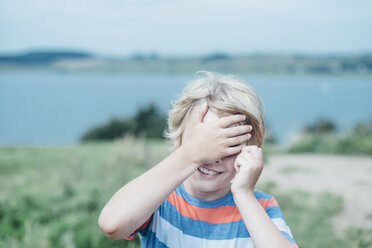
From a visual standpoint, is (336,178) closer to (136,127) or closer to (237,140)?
(237,140)

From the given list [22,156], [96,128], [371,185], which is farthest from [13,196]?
[96,128]

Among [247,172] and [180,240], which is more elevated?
[247,172]

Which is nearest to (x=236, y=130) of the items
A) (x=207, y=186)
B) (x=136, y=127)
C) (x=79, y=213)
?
(x=207, y=186)

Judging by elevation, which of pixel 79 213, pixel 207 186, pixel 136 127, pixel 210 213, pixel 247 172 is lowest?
pixel 136 127

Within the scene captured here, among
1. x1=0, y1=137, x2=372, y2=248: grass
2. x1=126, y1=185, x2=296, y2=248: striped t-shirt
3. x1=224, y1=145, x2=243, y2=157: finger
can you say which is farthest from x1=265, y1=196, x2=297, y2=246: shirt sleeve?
x1=0, y1=137, x2=372, y2=248: grass

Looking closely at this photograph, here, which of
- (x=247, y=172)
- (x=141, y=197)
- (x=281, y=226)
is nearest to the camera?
(x=141, y=197)

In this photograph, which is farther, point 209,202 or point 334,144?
point 334,144

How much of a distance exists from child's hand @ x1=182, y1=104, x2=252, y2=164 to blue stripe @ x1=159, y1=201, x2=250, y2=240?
349mm

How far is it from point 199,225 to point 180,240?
11cm

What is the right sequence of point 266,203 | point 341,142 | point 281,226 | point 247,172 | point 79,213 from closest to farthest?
point 247,172
point 281,226
point 266,203
point 79,213
point 341,142

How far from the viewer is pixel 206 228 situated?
5.45ft

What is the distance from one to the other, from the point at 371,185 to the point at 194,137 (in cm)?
719

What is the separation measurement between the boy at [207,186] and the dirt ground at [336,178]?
3904 millimetres

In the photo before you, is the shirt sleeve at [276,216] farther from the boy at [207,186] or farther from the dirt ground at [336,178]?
the dirt ground at [336,178]
